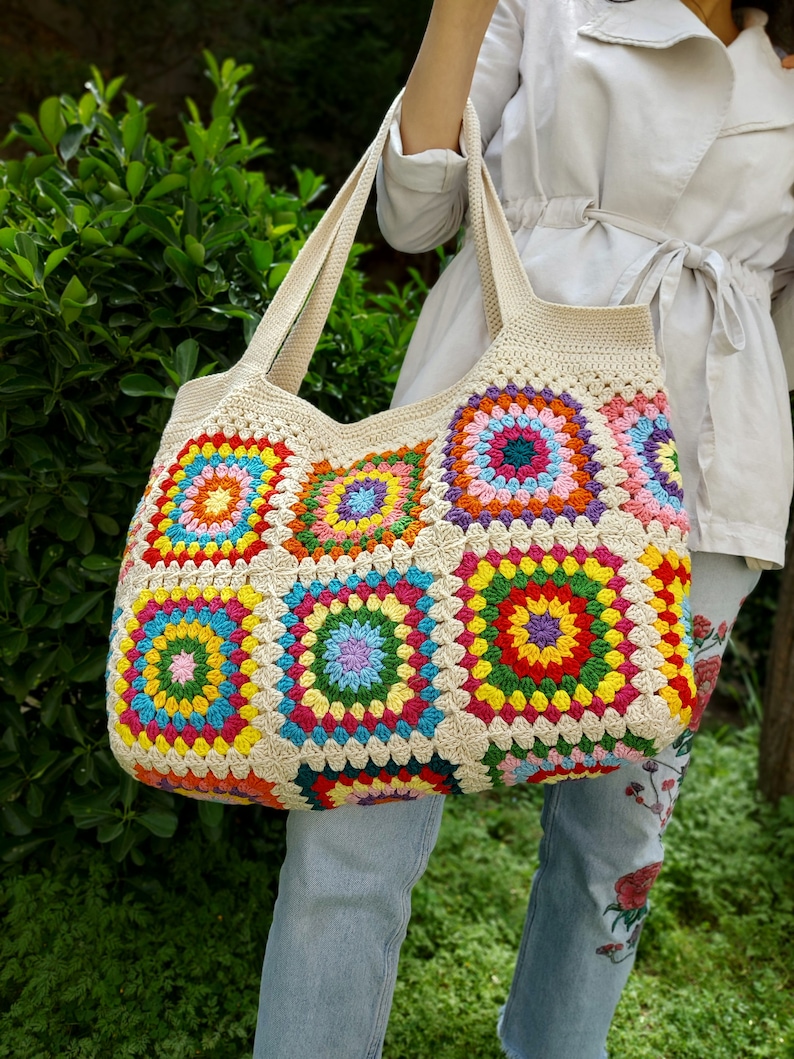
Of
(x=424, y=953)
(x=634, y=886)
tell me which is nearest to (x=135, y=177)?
(x=634, y=886)

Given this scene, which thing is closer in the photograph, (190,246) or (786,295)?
(786,295)

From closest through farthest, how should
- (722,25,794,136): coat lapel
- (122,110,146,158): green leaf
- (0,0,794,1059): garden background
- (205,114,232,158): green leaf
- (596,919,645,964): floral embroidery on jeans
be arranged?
(722,25,794,136): coat lapel < (596,919,645,964): floral embroidery on jeans < (0,0,794,1059): garden background < (122,110,146,158): green leaf < (205,114,232,158): green leaf

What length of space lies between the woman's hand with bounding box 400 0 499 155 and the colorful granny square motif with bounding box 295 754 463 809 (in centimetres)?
79

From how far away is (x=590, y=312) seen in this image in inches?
45.6

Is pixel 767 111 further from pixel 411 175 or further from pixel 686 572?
pixel 686 572

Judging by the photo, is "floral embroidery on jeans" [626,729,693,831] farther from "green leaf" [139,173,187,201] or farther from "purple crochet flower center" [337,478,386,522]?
"green leaf" [139,173,187,201]

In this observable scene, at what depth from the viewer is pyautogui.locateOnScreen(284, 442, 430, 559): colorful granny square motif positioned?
1.12m

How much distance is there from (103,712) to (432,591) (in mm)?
1055

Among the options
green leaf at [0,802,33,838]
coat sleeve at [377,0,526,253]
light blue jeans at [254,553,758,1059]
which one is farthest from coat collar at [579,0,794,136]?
green leaf at [0,802,33,838]

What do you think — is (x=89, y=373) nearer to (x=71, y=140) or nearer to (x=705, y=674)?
(x=71, y=140)

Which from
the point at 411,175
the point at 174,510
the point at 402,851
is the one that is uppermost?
the point at 411,175

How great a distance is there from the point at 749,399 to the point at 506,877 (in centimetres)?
166

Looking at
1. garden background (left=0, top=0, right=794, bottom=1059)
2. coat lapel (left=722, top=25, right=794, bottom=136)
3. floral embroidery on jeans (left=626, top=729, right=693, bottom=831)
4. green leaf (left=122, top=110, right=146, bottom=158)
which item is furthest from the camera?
green leaf (left=122, top=110, right=146, bottom=158)

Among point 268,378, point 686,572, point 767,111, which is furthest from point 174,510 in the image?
point 767,111
